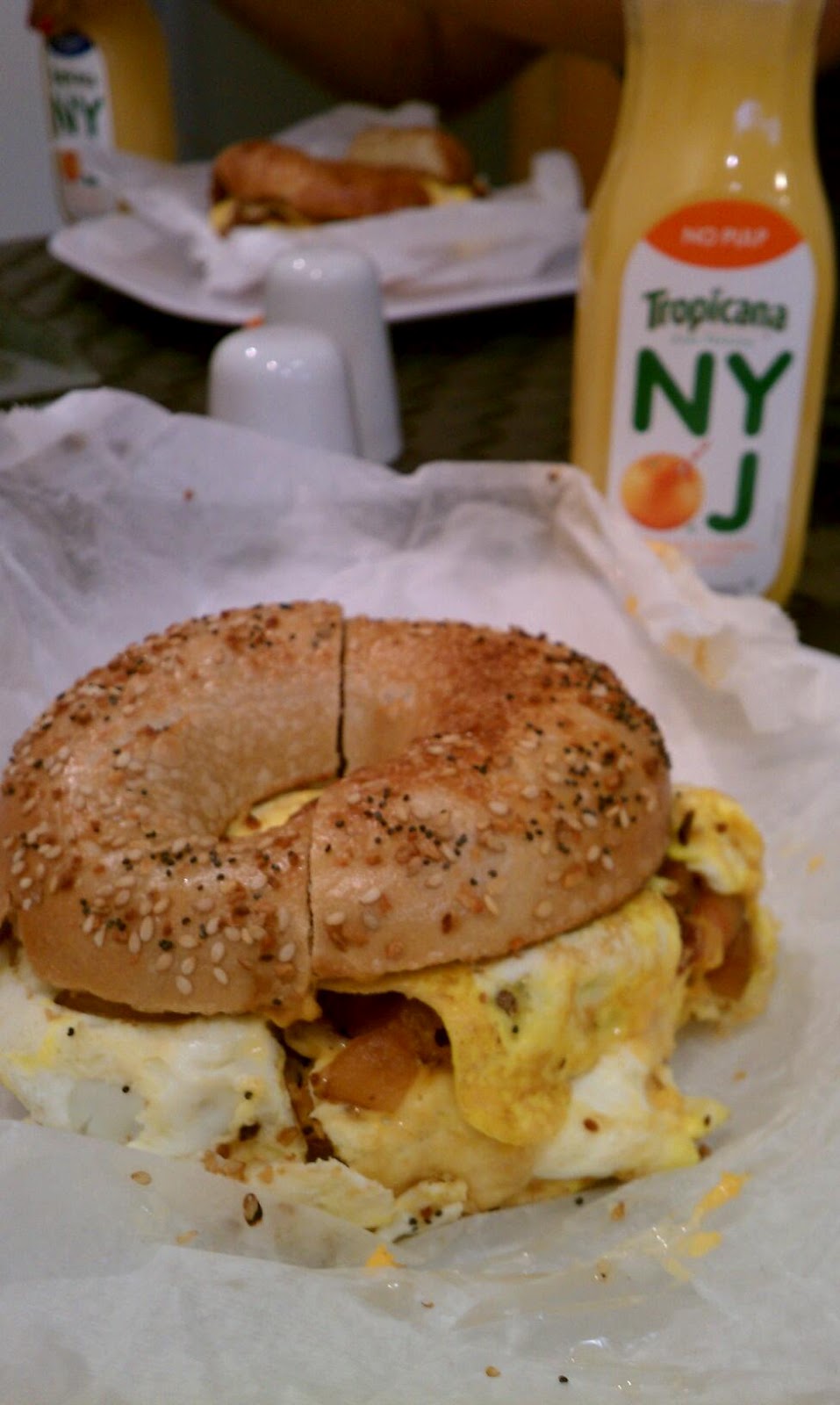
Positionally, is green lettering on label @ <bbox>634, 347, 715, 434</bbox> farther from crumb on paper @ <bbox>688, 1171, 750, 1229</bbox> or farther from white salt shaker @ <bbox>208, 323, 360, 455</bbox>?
crumb on paper @ <bbox>688, 1171, 750, 1229</bbox>

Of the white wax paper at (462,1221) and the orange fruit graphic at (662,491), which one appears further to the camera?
the orange fruit graphic at (662,491)

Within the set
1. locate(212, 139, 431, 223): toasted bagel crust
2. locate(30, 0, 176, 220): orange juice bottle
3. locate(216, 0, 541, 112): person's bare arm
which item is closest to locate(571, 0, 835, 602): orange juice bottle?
locate(212, 139, 431, 223): toasted bagel crust

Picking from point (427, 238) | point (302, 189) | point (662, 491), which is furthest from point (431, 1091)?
point (302, 189)

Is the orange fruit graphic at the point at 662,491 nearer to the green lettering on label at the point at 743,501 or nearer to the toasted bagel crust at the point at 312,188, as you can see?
the green lettering on label at the point at 743,501

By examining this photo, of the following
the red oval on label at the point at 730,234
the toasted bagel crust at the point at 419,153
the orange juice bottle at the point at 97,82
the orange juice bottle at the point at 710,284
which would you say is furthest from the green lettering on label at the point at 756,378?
the orange juice bottle at the point at 97,82

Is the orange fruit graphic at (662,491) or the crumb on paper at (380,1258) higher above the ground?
the orange fruit graphic at (662,491)

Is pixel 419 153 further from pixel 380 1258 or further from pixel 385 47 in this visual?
pixel 380 1258

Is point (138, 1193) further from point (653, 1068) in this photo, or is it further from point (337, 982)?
point (653, 1068)
